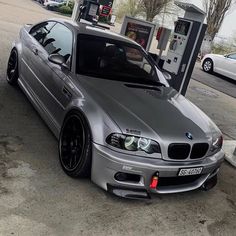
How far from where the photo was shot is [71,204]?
13.0 ft

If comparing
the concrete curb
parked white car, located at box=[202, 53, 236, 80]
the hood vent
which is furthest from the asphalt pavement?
parked white car, located at box=[202, 53, 236, 80]

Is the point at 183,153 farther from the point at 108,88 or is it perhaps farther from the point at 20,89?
the point at 20,89

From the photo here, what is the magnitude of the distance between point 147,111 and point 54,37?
84.5 inches

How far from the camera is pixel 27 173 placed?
435cm

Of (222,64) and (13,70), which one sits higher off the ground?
(222,64)

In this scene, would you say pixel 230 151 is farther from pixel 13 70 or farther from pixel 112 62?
pixel 13 70

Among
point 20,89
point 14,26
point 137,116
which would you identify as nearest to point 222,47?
point 14,26

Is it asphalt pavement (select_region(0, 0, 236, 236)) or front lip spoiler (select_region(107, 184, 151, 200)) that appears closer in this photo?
asphalt pavement (select_region(0, 0, 236, 236))

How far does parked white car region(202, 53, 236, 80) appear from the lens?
50.6 feet

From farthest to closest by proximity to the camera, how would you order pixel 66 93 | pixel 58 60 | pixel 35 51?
pixel 35 51, pixel 58 60, pixel 66 93

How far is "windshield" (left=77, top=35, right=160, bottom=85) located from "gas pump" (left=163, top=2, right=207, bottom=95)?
2.72 meters

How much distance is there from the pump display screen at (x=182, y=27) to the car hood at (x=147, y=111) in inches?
132

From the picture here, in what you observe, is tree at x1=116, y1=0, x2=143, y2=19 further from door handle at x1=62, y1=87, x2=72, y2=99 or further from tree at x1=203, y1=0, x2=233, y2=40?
door handle at x1=62, y1=87, x2=72, y2=99

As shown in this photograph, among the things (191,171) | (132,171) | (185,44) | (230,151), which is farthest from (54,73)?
(185,44)
